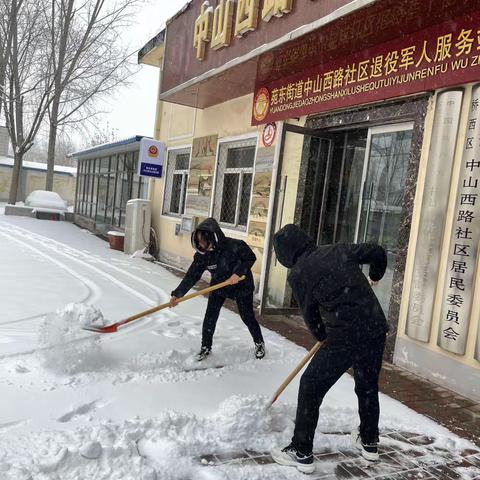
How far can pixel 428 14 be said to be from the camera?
163 inches

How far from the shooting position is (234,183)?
8398 mm

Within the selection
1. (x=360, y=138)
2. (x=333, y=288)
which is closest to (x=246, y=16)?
(x=360, y=138)

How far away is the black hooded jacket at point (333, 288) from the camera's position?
2535 mm

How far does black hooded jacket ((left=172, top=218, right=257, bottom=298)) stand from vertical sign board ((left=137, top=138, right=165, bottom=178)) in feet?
21.6

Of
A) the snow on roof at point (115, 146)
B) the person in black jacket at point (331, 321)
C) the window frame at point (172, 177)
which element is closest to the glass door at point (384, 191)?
the person in black jacket at point (331, 321)

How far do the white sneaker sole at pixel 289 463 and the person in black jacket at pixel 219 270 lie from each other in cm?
164

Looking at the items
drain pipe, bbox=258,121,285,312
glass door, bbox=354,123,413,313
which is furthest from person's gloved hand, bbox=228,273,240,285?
drain pipe, bbox=258,121,285,312

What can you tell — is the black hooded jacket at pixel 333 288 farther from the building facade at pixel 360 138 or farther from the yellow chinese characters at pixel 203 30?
the yellow chinese characters at pixel 203 30

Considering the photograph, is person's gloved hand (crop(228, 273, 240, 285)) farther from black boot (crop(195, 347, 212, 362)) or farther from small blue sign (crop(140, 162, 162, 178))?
small blue sign (crop(140, 162, 162, 178))

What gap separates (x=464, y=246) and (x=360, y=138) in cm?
253

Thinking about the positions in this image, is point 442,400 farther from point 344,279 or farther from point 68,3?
point 68,3

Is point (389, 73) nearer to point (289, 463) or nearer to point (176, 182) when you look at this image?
point (289, 463)

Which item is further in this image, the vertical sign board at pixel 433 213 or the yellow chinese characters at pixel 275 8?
the yellow chinese characters at pixel 275 8

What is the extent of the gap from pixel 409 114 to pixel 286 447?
3.48 metres
